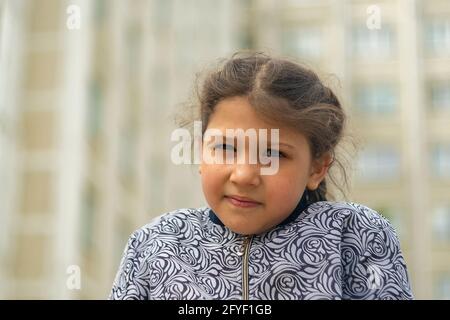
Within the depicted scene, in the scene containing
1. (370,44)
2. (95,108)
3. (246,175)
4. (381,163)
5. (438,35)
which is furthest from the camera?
(381,163)

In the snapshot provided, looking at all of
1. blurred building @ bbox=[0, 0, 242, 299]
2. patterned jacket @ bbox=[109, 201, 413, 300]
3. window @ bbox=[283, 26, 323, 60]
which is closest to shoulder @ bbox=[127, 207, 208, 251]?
patterned jacket @ bbox=[109, 201, 413, 300]

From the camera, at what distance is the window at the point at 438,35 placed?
13.9 meters

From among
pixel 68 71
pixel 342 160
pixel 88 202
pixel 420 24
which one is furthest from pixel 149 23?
pixel 342 160

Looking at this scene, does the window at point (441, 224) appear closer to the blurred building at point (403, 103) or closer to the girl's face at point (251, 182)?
the blurred building at point (403, 103)

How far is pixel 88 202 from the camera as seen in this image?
9172mm

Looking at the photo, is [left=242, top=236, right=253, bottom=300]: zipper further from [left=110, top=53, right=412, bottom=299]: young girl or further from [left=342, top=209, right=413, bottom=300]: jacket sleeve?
[left=342, top=209, right=413, bottom=300]: jacket sleeve

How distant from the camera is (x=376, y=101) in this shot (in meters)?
15.0

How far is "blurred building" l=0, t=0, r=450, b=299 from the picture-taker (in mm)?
8523

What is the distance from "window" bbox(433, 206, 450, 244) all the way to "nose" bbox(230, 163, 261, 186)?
46.8ft

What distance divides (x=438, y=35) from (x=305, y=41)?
2.45 meters

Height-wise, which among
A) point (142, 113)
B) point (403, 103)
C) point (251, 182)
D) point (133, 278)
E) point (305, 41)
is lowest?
point (133, 278)

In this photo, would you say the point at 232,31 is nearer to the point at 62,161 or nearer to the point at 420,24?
the point at 420,24

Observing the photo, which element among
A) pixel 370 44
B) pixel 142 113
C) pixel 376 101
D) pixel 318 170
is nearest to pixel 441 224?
pixel 376 101

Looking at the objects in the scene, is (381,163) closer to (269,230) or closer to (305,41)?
(305,41)
